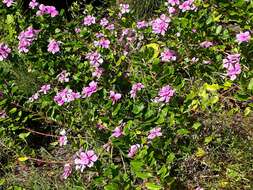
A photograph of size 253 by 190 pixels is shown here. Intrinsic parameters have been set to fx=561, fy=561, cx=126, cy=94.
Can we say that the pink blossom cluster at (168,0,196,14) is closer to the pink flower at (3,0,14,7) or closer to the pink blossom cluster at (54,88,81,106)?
the pink blossom cluster at (54,88,81,106)

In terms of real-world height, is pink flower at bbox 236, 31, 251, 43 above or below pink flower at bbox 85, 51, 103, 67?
above

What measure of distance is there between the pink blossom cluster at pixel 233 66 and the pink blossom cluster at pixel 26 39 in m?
1.17

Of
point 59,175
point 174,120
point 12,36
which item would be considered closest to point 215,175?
point 174,120

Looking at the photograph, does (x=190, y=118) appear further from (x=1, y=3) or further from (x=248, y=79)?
(x=1, y=3)

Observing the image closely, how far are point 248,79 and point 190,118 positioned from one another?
40 centimetres

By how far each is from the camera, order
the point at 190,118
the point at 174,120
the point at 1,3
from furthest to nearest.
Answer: the point at 1,3 → the point at 190,118 → the point at 174,120

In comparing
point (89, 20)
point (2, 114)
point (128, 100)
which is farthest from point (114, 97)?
point (89, 20)

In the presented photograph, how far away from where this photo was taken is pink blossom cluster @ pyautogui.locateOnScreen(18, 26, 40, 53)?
3264 mm

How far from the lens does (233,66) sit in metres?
2.84

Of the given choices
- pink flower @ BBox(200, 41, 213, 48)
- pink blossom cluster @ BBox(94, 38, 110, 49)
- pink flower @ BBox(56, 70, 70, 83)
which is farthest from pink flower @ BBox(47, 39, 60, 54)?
pink flower @ BBox(200, 41, 213, 48)

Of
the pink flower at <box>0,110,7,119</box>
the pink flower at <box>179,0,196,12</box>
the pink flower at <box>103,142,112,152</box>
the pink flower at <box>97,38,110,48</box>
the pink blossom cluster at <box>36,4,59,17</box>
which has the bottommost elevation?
the pink flower at <box>103,142,112,152</box>

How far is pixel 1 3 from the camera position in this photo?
3.65 meters

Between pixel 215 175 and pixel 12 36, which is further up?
pixel 12 36

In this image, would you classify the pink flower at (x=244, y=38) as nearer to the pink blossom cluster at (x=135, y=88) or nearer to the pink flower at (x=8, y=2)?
the pink blossom cluster at (x=135, y=88)
